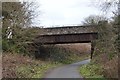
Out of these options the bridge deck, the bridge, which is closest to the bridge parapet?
the bridge

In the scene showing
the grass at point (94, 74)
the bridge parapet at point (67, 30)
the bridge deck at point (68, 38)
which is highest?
the bridge parapet at point (67, 30)

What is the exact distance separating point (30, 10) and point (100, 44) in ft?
29.3

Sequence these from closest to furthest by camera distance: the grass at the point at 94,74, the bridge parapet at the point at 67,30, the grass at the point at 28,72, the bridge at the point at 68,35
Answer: the grass at the point at 28,72
the grass at the point at 94,74
the bridge at the point at 68,35
the bridge parapet at the point at 67,30

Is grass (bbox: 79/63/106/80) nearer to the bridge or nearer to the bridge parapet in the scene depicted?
the bridge

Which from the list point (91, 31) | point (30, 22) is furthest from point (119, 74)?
point (91, 31)

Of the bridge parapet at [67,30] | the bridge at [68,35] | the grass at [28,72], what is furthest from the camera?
the bridge parapet at [67,30]

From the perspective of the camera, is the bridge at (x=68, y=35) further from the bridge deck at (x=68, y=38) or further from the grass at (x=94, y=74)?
the grass at (x=94, y=74)

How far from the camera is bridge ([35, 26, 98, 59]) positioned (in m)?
42.3

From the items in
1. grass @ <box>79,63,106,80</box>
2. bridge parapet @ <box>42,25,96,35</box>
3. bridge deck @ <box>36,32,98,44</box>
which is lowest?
grass @ <box>79,63,106,80</box>

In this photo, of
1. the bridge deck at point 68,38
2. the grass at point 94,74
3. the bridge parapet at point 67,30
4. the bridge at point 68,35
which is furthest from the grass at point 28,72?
the bridge parapet at point 67,30

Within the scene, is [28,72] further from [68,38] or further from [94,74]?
[68,38]

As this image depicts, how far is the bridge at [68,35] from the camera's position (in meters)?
42.3

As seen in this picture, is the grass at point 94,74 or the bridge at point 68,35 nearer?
the grass at point 94,74

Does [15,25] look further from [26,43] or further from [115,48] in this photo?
[115,48]
